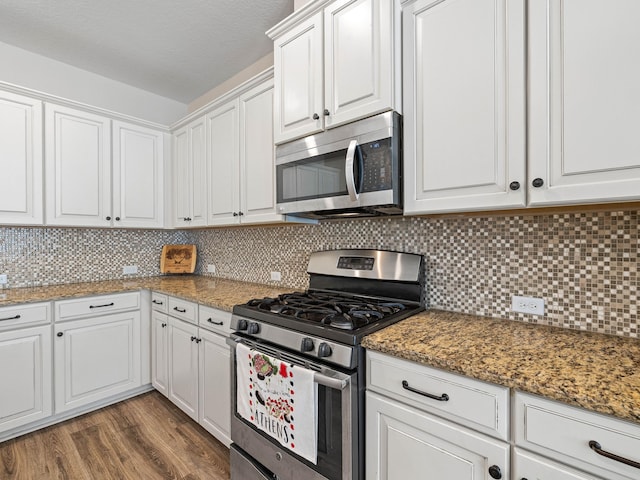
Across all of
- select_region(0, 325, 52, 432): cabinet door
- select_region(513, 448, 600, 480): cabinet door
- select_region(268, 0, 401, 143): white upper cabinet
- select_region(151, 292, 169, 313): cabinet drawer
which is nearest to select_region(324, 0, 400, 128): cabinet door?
select_region(268, 0, 401, 143): white upper cabinet

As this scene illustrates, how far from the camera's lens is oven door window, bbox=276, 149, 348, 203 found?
1.62 meters

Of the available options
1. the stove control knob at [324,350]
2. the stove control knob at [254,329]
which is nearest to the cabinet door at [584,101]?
the stove control knob at [324,350]

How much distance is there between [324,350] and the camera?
126 centimetres

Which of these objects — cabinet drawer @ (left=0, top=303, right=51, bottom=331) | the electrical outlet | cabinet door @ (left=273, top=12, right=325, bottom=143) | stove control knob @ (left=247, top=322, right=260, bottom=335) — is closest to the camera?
the electrical outlet

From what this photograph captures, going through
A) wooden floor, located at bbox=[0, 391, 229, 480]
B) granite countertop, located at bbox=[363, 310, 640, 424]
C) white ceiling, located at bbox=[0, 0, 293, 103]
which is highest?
white ceiling, located at bbox=[0, 0, 293, 103]

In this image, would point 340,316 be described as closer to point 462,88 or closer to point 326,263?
point 326,263

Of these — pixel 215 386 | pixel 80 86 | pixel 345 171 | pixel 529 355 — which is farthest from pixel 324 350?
pixel 80 86

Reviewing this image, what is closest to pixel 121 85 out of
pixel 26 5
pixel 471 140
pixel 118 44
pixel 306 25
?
pixel 118 44

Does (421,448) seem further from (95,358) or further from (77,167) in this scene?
(77,167)

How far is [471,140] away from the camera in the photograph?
124cm

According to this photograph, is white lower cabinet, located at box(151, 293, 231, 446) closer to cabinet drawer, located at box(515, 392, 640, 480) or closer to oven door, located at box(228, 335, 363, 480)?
oven door, located at box(228, 335, 363, 480)

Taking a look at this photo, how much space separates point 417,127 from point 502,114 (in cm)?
32

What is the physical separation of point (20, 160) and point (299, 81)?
210 centimetres

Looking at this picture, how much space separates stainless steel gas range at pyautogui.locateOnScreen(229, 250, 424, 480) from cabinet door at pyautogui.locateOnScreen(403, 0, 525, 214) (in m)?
0.48
